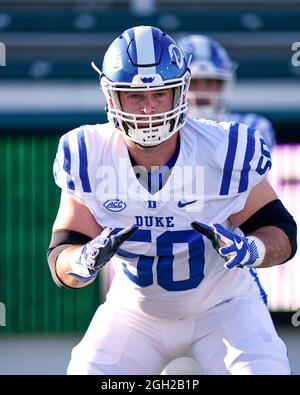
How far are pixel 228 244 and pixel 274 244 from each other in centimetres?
28

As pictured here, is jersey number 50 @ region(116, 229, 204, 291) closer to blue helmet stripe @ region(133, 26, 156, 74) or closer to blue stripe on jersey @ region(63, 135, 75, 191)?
blue stripe on jersey @ region(63, 135, 75, 191)

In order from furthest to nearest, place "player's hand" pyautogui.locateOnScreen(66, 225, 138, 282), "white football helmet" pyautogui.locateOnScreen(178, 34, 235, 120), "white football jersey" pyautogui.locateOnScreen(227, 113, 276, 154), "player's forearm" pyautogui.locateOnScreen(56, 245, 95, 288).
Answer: "white football jersey" pyautogui.locateOnScreen(227, 113, 276, 154) < "white football helmet" pyautogui.locateOnScreen(178, 34, 235, 120) < "player's forearm" pyautogui.locateOnScreen(56, 245, 95, 288) < "player's hand" pyautogui.locateOnScreen(66, 225, 138, 282)

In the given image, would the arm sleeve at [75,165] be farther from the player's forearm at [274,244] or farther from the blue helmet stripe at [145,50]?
the player's forearm at [274,244]

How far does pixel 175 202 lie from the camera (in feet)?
12.8

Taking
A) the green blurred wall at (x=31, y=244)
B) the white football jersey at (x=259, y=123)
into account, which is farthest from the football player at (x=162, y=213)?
the green blurred wall at (x=31, y=244)

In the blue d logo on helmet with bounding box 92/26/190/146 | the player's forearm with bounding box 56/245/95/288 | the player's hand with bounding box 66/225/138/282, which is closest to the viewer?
the player's hand with bounding box 66/225/138/282

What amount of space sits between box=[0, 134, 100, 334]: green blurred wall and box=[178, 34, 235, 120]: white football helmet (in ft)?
2.99

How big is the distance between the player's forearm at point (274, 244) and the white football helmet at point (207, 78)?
2.37 meters

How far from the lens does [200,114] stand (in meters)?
6.20

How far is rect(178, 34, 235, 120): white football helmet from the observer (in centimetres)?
624

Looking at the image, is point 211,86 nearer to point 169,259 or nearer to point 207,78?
A: point 207,78

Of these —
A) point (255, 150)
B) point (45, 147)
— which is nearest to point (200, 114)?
point (45, 147)

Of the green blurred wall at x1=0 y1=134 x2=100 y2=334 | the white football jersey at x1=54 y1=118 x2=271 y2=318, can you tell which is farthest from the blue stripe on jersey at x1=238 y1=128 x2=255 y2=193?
the green blurred wall at x1=0 y1=134 x2=100 y2=334

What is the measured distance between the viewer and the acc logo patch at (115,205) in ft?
12.8
